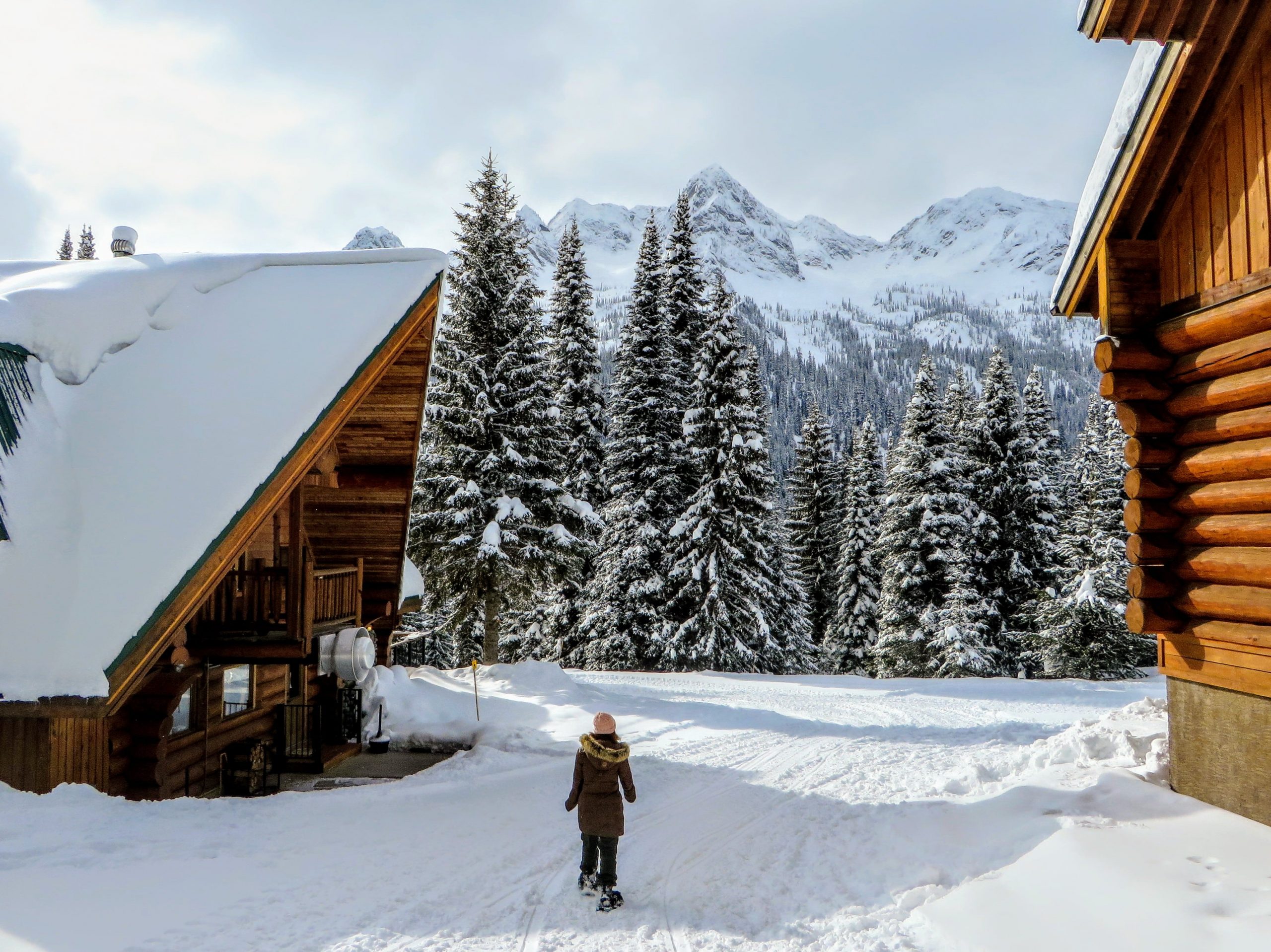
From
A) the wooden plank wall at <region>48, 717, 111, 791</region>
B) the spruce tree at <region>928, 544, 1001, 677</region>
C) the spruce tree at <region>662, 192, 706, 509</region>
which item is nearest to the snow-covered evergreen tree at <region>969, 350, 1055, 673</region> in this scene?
the spruce tree at <region>928, 544, 1001, 677</region>

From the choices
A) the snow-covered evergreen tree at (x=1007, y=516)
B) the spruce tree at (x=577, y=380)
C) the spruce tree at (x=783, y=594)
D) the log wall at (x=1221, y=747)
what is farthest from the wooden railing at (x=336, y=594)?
the snow-covered evergreen tree at (x=1007, y=516)

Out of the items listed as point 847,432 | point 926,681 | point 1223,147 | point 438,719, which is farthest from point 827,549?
point 847,432

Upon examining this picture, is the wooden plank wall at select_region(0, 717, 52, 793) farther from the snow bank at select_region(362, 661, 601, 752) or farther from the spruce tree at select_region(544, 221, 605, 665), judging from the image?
the spruce tree at select_region(544, 221, 605, 665)

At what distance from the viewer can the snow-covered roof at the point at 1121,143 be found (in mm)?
6664

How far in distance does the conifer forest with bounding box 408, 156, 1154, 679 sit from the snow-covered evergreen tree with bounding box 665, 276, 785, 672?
73 millimetres

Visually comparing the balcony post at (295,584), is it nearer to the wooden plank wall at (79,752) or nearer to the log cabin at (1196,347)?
the wooden plank wall at (79,752)

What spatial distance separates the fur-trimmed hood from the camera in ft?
21.7

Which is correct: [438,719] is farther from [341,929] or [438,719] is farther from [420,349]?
[341,929]

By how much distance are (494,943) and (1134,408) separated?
274 inches

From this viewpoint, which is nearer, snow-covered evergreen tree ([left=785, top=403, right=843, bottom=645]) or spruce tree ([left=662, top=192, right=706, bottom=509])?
spruce tree ([left=662, top=192, right=706, bottom=509])

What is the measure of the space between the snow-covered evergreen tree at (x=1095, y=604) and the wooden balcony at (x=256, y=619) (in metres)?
23.8

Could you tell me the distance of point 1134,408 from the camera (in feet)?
24.3

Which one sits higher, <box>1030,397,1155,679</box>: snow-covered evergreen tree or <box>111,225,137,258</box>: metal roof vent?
<box>111,225,137,258</box>: metal roof vent

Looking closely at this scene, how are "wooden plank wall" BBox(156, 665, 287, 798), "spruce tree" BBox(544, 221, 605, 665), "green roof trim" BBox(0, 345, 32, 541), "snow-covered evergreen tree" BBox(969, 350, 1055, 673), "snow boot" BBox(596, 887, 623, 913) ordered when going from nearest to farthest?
"snow boot" BBox(596, 887, 623, 913) < "green roof trim" BBox(0, 345, 32, 541) < "wooden plank wall" BBox(156, 665, 287, 798) < "spruce tree" BBox(544, 221, 605, 665) < "snow-covered evergreen tree" BBox(969, 350, 1055, 673)
